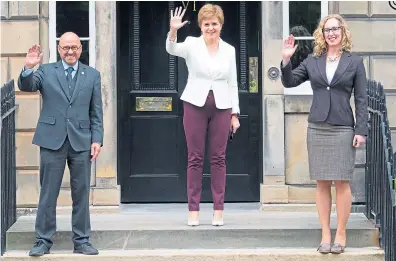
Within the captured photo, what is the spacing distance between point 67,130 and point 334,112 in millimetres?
2153

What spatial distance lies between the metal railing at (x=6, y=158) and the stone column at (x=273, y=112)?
2637 mm

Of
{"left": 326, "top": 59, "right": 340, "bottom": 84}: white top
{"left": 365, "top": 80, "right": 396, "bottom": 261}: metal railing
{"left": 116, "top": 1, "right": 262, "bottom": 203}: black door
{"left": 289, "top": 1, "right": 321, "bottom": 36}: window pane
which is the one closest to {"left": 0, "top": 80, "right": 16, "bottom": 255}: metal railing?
{"left": 116, "top": 1, "right": 262, "bottom": 203}: black door

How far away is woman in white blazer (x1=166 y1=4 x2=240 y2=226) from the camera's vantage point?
7.07m

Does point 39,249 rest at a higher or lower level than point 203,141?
lower

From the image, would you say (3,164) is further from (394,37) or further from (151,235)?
(394,37)

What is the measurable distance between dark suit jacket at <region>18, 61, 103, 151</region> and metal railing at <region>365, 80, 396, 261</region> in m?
2.43

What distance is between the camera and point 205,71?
278 inches

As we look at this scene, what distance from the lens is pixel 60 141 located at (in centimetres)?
664

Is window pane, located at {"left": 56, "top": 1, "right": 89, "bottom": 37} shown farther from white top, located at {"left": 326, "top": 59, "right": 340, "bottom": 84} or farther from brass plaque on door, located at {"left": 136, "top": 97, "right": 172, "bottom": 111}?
white top, located at {"left": 326, "top": 59, "right": 340, "bottom": 84}

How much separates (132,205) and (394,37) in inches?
130

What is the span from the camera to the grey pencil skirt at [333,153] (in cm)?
668

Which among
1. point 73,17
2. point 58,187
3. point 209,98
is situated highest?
point 73,17

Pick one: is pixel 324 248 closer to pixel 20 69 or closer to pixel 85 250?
pixel 85 250

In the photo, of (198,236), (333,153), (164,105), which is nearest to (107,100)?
(164,105)
